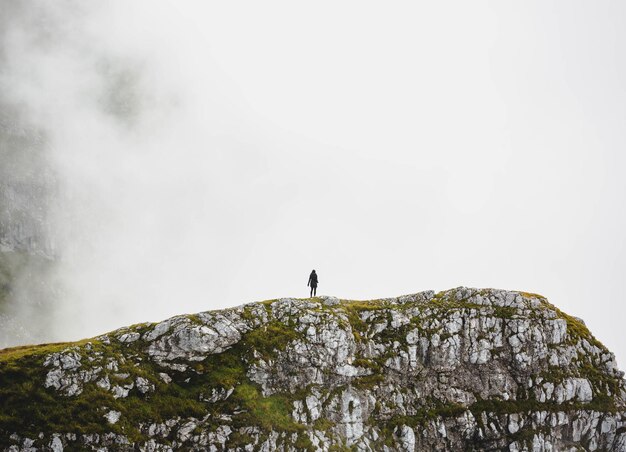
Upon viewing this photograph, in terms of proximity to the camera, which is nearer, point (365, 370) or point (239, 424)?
point (239, 424)

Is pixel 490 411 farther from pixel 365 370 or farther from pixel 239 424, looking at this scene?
pixel 239 424

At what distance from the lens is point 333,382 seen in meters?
43.2

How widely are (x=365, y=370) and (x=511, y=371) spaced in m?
16.6

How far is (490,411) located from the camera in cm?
4344

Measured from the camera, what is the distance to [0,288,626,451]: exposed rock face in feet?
115

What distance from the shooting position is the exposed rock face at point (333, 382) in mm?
34906

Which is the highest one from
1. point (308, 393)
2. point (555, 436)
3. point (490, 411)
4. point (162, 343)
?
point (162, 343)

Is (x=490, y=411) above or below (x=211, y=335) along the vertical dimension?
below

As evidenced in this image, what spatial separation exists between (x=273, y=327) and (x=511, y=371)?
2699 cm

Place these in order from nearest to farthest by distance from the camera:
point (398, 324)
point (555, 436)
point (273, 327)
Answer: point (555, 436) < point (273, 327) < point (398, 324)

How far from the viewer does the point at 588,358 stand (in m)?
49.4

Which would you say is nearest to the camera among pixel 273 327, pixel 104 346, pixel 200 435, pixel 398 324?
pixel 200 435

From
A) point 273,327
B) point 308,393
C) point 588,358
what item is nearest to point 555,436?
point 588,358

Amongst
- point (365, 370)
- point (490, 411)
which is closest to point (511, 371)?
point (490, 411)
